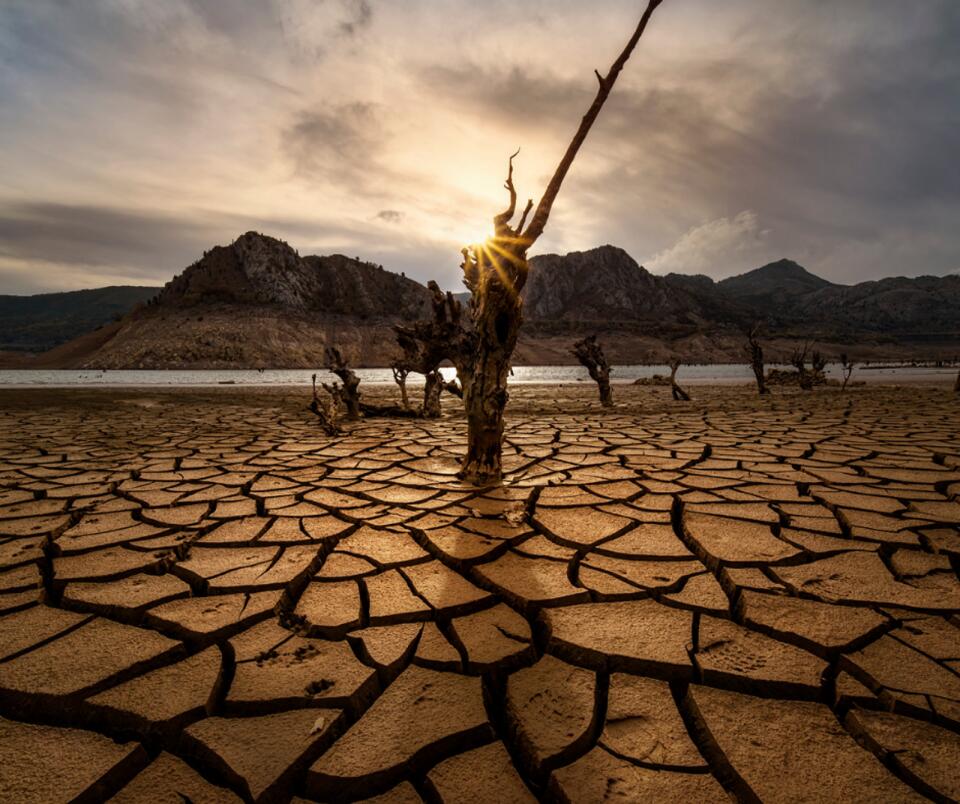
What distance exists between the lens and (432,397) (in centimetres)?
838

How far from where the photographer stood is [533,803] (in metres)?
0.99

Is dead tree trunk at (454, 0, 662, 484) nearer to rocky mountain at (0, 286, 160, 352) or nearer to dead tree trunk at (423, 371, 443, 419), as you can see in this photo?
dead tree trunk at (423, 371, 443, 419)

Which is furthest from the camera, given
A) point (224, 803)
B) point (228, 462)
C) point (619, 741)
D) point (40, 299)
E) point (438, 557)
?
point (40, 299)

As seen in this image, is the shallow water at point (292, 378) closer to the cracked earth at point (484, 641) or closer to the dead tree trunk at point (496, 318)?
the dead tree trunk at point (496, 318)

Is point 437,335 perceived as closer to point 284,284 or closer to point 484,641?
point 484,641

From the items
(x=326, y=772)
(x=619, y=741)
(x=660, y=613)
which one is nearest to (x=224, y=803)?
(x=326, y=772)

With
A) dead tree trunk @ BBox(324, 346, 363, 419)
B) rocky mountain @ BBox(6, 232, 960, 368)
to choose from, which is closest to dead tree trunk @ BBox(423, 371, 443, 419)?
dead tree trunk @ BBox(324, 346, 363, 419)

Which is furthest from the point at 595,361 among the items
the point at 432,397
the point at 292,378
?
the point at 292,378

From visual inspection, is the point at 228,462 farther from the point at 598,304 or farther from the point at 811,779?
the point at 598,304

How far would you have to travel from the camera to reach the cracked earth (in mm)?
1072

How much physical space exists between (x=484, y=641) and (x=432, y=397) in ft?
22.8

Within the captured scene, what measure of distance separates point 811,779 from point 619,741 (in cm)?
42

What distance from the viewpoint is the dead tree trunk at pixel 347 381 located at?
23.6ft

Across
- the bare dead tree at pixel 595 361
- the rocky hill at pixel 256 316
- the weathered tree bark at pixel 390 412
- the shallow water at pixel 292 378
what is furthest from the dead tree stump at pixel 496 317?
the rocky hill at pixel 256 316
